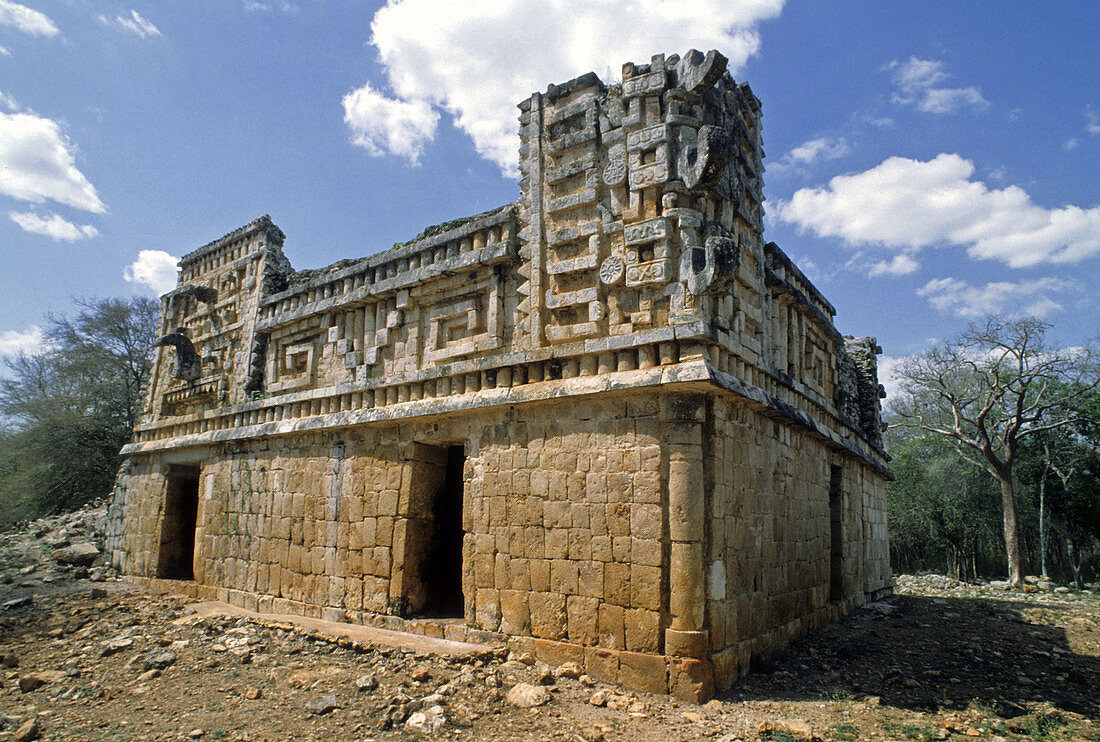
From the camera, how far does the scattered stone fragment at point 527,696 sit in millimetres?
4926

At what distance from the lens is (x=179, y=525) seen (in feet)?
36.1

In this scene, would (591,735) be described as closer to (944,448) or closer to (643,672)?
(643,672)

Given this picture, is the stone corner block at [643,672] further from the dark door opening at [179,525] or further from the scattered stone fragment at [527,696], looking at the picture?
the dark door opening at [179,525]

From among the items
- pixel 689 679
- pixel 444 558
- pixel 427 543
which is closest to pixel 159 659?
pixel 427 543

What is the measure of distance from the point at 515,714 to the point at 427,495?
319 cm

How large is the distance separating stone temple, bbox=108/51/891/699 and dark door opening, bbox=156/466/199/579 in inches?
32.1

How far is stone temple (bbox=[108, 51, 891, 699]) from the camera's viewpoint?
5.46m

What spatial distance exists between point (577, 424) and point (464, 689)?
2366mm

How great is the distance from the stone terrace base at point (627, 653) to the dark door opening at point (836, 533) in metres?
0.67

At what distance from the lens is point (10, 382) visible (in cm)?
2014

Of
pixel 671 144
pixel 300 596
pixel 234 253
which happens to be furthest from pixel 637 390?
pixel 234 253

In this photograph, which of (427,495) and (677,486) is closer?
(677,486)

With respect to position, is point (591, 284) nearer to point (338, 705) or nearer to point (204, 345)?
point (338, 705)

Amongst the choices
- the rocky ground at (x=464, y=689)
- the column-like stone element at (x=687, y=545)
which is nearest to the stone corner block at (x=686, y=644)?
the column-like stone element at (x=687, y=545)
